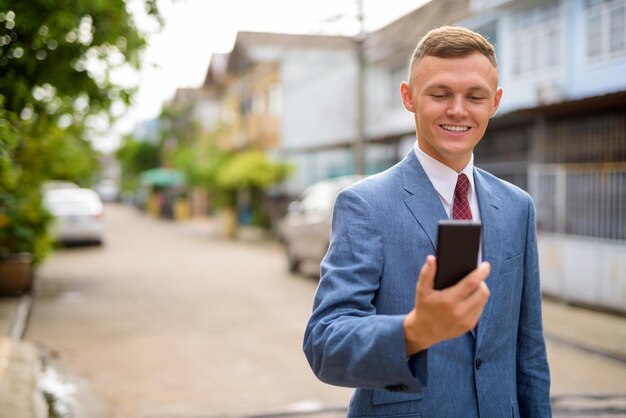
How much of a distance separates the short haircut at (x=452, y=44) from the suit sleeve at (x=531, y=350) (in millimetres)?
564

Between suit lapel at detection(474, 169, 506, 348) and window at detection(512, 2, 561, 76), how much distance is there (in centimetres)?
1041

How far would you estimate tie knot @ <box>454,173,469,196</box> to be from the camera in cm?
177

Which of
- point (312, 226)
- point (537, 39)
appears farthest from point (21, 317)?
point (537, 39)

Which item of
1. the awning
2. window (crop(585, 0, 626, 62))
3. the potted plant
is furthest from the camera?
the awning

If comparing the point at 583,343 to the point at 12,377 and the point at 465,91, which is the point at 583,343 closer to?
the point at 12,377

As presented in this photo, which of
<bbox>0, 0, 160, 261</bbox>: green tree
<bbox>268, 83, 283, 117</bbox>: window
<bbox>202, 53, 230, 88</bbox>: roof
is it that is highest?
<bbox>202, 53, 230, 88</bbox>: roof

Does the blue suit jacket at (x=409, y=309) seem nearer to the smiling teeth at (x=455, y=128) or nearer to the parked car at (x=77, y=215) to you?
the smiling teeth at (x=455, y=128)

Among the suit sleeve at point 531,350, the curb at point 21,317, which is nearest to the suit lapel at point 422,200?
the suit sleeve at point 531,350

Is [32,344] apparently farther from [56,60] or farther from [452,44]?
[452,44]

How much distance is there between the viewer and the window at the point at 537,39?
448 inches

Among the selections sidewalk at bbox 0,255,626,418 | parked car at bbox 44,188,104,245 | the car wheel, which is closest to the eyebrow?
sidewalk at bbox 0,255,626,418

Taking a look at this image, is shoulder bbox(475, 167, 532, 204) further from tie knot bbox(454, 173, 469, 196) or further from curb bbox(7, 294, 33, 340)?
curb bbox(7, 294, 33, 340)

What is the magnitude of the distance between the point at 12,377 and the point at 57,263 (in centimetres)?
1088

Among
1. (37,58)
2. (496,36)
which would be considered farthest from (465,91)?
(496,36)
